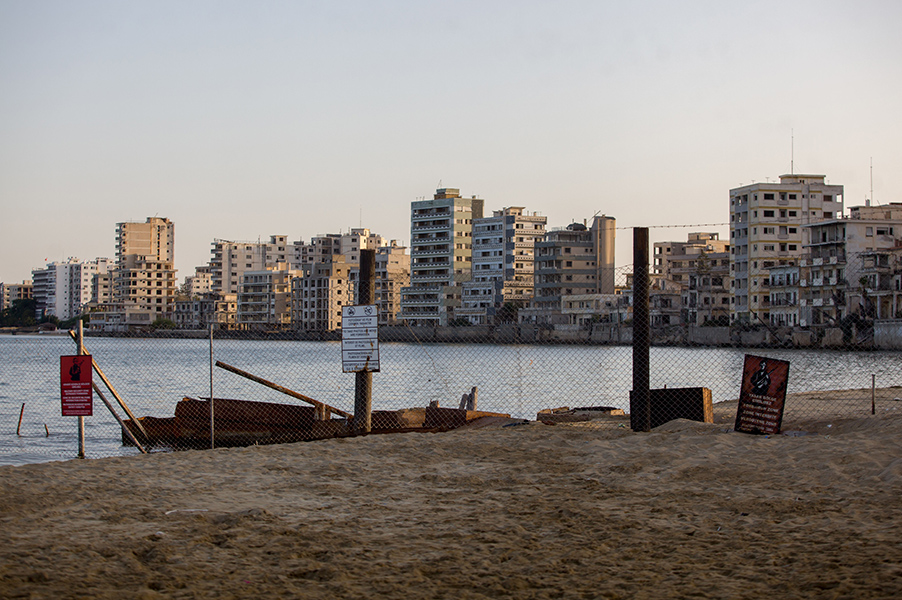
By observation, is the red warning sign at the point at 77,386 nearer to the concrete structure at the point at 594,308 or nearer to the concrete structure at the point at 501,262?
the concrete structure at the point at 594,308

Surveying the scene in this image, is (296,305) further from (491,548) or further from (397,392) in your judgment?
(491,548)

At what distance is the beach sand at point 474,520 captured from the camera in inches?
223

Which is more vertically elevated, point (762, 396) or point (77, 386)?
point (77, 386)

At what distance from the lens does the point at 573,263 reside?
440ft

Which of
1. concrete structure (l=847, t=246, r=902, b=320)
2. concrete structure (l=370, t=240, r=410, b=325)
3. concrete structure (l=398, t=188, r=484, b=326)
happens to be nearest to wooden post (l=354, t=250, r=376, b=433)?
concrete structure (l=847, t=246, r=902, b=320)

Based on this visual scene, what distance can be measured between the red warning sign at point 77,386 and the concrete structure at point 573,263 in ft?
399

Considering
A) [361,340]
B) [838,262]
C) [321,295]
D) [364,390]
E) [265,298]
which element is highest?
[838,262]

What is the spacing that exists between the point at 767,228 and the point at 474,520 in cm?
10341

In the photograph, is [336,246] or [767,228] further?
[336,246]

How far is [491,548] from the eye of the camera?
21.5ft

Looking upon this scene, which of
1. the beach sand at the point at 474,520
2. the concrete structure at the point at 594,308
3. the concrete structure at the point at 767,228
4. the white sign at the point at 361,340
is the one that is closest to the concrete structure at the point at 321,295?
the concrete structure at the point at 594,308

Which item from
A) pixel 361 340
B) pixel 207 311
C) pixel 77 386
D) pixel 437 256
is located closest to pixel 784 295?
pixel 437 256

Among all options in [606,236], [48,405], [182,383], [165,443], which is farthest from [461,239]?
[165,443]

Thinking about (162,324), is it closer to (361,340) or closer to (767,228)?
(767,228)
